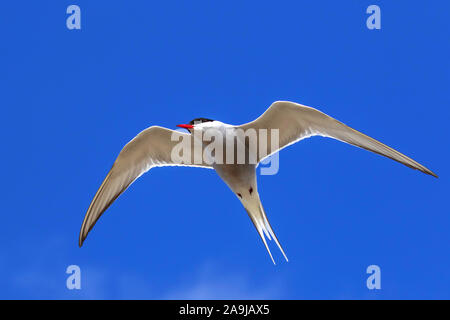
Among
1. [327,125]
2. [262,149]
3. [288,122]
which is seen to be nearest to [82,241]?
[262,149]

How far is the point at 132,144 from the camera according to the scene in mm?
7934

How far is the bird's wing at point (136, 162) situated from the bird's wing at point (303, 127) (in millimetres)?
1144

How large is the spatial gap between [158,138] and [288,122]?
6.80 feet

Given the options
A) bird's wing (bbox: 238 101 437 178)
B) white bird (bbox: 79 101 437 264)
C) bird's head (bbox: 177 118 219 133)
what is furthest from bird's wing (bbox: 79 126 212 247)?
bird's wing (bbox: 238 101 437 178)

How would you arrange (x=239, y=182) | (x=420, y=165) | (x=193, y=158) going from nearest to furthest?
(x=420, y=165) → (x=239, y=182) → (x=193, y=158)

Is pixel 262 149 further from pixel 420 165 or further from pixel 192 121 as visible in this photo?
pixel 420 165

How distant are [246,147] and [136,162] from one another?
1858 millimetres

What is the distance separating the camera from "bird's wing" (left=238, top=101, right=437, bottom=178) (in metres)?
6.87

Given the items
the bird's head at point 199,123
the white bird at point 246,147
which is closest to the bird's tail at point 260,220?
the white bird at point 246,147

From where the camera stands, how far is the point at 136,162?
8133 millimetres

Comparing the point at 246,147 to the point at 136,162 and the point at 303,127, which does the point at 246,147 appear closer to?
the point at 303,127

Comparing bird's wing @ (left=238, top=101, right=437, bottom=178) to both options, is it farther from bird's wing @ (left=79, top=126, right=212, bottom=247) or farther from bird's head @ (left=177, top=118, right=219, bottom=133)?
bird's wing @ (left=79, top=126, right=212, bottom=247)

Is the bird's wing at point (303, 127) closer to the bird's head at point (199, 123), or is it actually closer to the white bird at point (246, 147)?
the white bird at point (246, 147)

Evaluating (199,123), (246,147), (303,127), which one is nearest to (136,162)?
(199,123)
